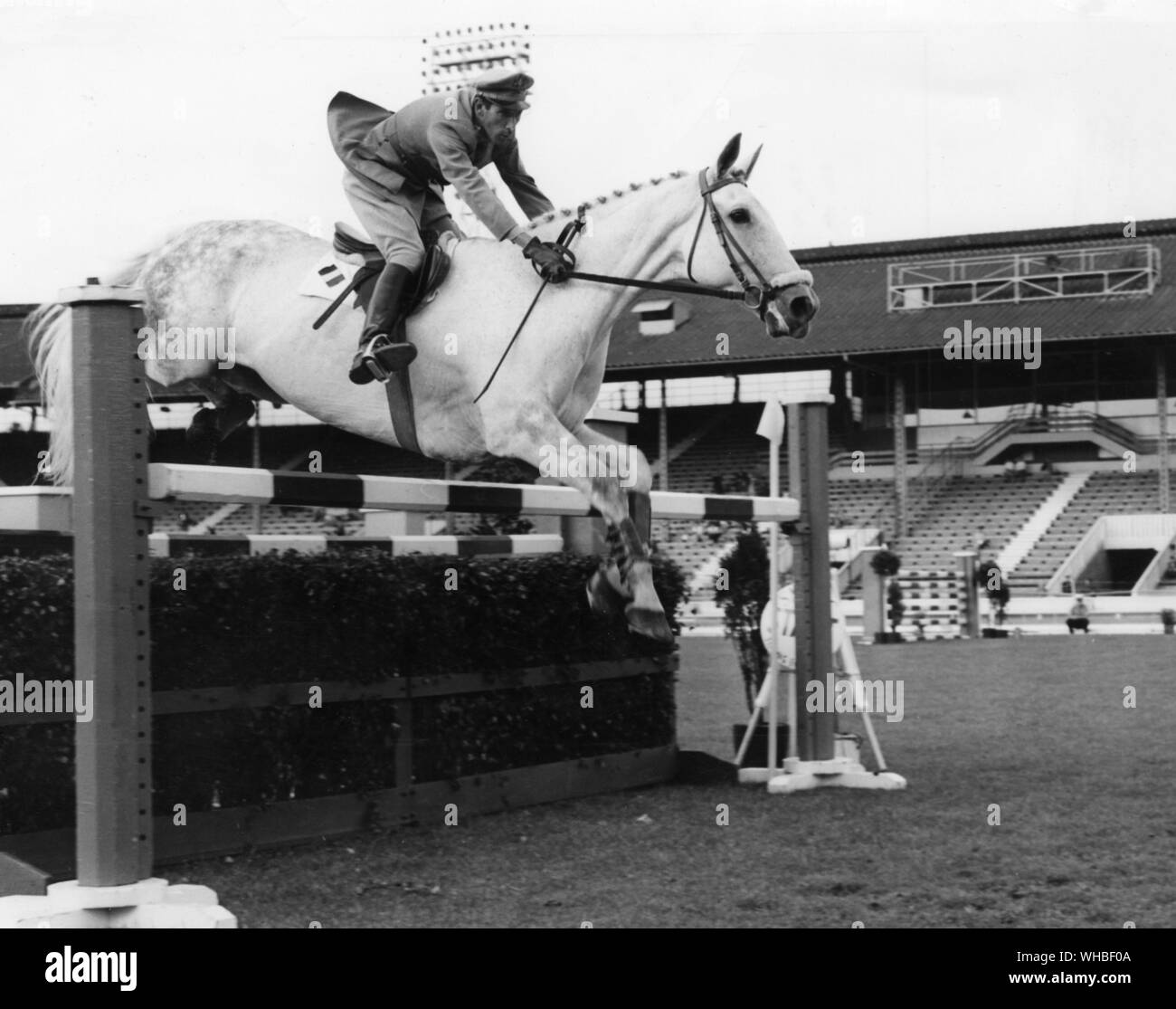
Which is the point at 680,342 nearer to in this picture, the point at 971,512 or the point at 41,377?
the point at 971,512

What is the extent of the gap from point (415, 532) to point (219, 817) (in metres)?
2.42

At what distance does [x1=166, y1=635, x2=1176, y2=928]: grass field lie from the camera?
3.81m

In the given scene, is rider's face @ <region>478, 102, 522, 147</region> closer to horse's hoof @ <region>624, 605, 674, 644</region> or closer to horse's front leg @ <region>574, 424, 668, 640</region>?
horse's front leg @ <region>574, 424, 668, 640</region>

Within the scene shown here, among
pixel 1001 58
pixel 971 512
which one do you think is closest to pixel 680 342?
pixel 971 512

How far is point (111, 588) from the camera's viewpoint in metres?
3.65

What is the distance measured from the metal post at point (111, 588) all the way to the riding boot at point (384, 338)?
0.81 meters

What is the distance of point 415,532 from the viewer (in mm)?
6918

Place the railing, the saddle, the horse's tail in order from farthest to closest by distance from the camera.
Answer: the railing → the saddle → the horse's tail

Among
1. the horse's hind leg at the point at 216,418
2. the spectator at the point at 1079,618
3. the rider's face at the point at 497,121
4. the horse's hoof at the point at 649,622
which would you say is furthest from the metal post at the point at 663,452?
the horse's hoof at the point at 649,622

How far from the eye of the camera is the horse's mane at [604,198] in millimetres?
4797

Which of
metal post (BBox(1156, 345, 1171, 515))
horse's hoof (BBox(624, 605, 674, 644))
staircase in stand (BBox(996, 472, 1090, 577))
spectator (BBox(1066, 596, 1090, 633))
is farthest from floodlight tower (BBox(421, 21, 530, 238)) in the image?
metal post (BBox(1156, 345, 1171, 515))

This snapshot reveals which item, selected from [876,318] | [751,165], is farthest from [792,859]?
[876,318]

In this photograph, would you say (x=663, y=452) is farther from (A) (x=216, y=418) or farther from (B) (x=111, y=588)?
(B) (x=111, y=588)

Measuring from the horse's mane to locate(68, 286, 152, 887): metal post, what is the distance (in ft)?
4.84
